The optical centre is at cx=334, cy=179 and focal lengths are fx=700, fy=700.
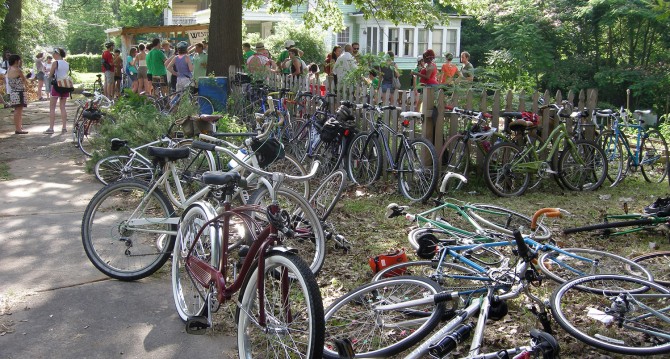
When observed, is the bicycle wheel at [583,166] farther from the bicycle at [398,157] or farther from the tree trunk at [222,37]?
the tree trunk at [222,37]

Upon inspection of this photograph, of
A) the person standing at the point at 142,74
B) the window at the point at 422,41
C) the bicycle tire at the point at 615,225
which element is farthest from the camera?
the window at the point at 422,41

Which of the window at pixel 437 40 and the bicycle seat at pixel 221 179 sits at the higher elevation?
the window at pixel 437 40

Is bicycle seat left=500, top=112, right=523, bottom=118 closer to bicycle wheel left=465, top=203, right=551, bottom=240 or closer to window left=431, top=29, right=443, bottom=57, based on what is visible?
bicycle wheel left=465, top=203, right=551, bottom=240

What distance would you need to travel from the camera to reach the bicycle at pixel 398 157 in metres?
8.38

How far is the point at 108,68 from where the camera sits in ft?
70.3

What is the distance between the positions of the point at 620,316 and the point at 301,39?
29638mm

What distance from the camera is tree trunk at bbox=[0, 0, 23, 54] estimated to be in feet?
79.6

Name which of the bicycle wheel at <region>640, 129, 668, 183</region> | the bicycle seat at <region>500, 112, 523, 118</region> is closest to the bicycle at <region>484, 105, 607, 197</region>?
the bicycle seat at <region>500, 112, 523, 118</region>

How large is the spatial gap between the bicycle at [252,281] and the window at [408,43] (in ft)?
119

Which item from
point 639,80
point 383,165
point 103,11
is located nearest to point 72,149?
point 383,165

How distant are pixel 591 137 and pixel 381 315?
7.04 metres

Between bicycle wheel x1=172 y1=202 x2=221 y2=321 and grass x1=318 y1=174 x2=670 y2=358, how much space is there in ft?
3.25

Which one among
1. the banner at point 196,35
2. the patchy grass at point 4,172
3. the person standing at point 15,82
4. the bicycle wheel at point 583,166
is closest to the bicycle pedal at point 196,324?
the bicycle wheel at point 583,166

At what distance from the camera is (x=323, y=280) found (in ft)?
18.0
